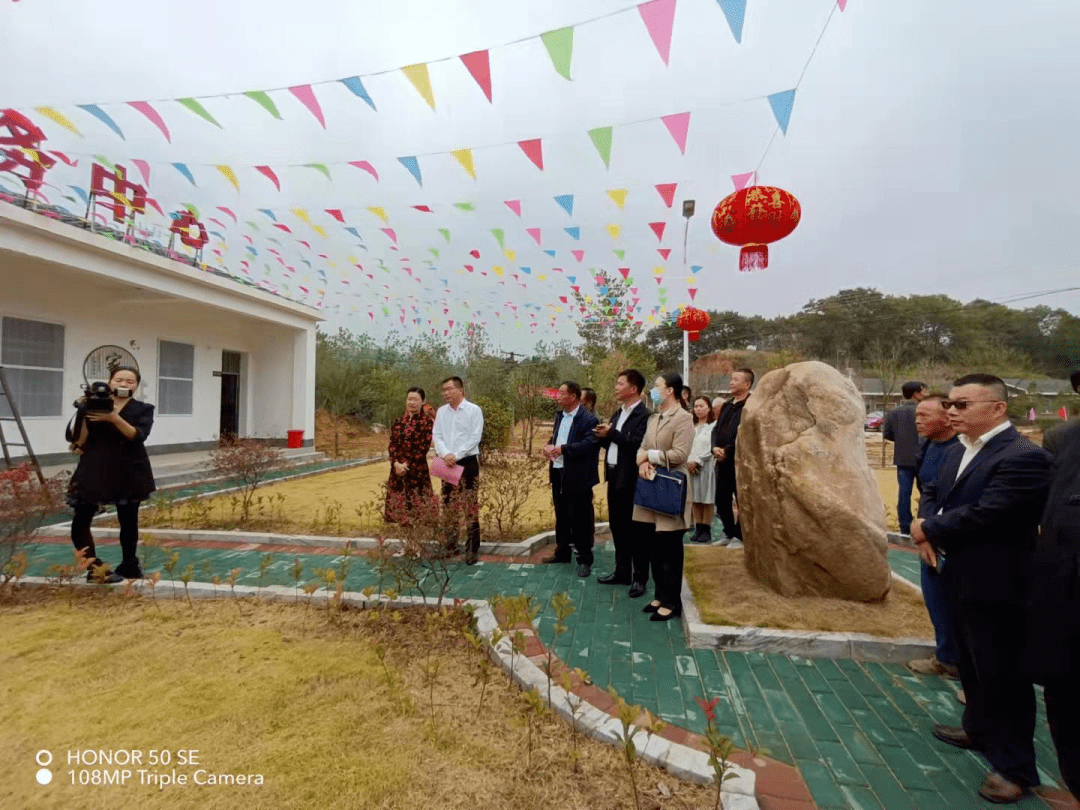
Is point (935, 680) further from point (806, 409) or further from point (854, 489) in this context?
point (806, 409)

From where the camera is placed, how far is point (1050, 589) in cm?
171

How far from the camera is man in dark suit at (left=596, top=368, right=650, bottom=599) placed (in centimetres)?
397

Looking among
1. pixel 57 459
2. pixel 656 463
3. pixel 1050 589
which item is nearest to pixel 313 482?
pixel 57 459

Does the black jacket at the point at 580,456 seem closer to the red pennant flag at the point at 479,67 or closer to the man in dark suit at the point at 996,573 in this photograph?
the man in dark suit at the point at 996,573

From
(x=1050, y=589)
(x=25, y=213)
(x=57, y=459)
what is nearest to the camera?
(x=1050, y=589)

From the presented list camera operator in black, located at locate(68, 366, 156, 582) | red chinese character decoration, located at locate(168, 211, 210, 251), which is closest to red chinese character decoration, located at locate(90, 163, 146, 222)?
red chinese character decoration, located at locate(168, 211, 210, 251)

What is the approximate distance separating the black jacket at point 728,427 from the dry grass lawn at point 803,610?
1489mm

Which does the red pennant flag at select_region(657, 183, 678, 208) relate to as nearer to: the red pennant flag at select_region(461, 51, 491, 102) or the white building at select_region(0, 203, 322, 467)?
the red pennant flag at select_region(461, 51, 491, 102)

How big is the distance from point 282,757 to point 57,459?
9.30 m

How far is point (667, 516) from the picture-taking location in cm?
348

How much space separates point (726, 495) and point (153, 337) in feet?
36.7

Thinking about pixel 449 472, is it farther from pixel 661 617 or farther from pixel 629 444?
pixel 661 617

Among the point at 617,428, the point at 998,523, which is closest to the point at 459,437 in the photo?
the point at 617,428

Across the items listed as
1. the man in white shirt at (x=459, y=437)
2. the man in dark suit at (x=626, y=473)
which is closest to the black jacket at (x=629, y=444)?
the man in dark suit at (x=626, y=473)
